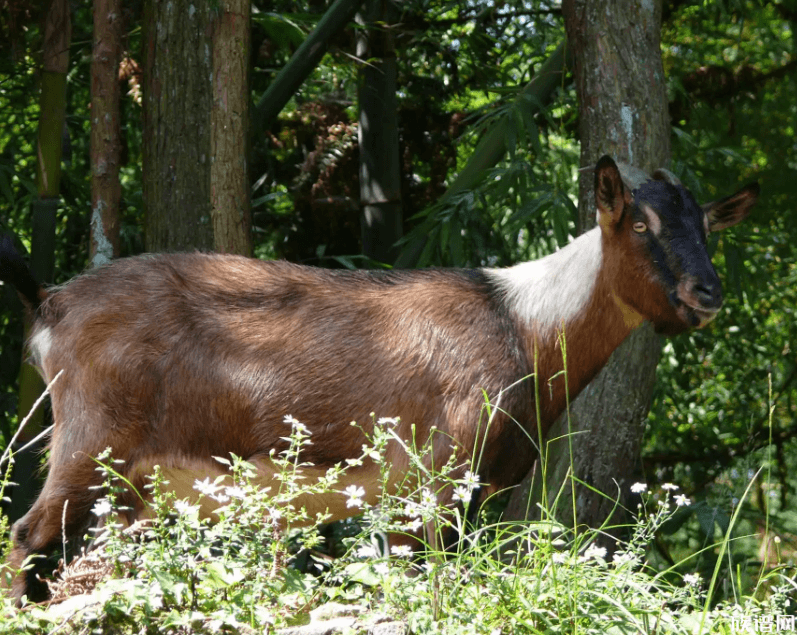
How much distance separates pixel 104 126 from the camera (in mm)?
5043

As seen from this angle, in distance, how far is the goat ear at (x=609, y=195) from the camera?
4.27 metres

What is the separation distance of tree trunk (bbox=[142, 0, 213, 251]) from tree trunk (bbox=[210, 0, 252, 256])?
38mm

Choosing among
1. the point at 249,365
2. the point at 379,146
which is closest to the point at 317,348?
the point at 249,365

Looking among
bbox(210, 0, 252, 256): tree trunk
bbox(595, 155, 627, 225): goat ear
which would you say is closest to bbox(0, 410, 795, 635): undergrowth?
bbox(595, 155, 627, 225): goat ear

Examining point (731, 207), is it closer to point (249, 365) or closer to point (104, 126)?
point (249, 365)

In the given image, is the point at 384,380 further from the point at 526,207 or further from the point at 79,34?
the point at 79,34

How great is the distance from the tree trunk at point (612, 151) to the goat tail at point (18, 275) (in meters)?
2.66

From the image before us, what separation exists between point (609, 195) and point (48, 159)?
2869 mm

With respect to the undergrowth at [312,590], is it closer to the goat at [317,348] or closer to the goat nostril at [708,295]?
the goat at [317,348]

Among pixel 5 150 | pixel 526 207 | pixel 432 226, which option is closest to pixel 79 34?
pixel 5 150

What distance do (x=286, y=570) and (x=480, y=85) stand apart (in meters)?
5.73

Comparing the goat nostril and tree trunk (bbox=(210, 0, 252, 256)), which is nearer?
the goat nostril

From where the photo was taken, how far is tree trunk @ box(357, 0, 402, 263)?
708cm

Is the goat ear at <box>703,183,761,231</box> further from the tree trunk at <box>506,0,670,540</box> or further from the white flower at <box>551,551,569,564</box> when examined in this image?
the white flower at <box>551,551,569,564</box>
